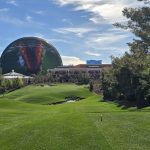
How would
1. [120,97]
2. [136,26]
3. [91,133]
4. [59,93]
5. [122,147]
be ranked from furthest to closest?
[59,93], [120,97], [136,26], [91,133], [122,147]

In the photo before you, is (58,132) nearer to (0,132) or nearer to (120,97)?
(0,132)

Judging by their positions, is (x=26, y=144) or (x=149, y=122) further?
(x=149, y=122)

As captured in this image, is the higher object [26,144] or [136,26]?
[136,26]

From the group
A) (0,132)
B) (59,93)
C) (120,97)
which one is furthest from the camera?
(59,93)

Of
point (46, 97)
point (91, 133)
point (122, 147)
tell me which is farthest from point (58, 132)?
point (46, 97)

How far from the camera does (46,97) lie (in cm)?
14000

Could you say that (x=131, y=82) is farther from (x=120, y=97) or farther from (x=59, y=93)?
(x=59, y=93)

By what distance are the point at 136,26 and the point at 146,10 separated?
2.82 m

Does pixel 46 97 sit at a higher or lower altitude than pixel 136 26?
lower

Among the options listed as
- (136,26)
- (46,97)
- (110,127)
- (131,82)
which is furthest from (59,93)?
(110,127)

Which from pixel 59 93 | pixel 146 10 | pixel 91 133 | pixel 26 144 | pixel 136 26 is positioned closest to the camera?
pixel 26 144

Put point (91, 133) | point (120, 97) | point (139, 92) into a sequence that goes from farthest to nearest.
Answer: point (120, 97), point (139, 92), point (91, 133)

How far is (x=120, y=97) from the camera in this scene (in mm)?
91750

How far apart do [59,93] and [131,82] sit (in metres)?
81.4
